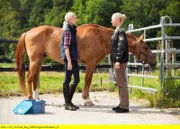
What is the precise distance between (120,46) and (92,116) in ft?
4.64

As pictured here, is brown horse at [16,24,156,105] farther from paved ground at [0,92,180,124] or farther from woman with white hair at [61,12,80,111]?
woman with white hair at [61,12,80,111]

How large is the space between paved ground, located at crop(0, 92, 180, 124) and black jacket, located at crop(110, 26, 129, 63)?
104 centimetres

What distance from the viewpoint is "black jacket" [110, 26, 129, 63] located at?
6.51 m

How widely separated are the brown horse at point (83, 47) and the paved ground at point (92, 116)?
0.53 m

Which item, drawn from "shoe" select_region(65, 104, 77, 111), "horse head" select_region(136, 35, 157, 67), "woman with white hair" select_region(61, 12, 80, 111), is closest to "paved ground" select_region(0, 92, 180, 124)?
"shoe" select_region(65, 104, 77, 111)

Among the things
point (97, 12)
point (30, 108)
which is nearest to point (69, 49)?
point (30, 108)

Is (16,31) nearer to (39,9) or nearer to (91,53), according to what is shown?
(39,9)

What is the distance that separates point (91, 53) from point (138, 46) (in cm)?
101

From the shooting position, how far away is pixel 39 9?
220 ft

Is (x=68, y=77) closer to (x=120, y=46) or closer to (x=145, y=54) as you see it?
(x=120, y=46)

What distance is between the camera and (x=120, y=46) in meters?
6.51

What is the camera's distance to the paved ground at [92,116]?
5.59 metres

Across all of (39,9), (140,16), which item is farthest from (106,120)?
(39,9)

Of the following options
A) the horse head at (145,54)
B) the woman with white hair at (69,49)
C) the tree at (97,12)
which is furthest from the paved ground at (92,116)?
the tree at (97,12)
